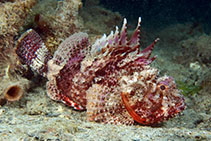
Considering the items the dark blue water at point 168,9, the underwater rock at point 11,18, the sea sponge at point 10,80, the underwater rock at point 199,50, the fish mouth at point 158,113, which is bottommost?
the fish mouth at point 158,113

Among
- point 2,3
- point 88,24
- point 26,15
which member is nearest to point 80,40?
point 26,15

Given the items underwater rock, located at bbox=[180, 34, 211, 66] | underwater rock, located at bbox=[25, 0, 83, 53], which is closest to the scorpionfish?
underwater rock, located at bbox=[25, 0, 83, 53]

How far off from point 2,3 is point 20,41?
98 centimetres

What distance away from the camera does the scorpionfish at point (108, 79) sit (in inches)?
104

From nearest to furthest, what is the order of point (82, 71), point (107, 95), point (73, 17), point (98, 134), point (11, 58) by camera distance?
1. point (98, 134)
2. point (107, 95)
3. point (82, 71)
4. point (11, 58)
5. point (73, 17)

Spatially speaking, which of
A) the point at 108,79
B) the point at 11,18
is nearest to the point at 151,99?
the point at 108,79

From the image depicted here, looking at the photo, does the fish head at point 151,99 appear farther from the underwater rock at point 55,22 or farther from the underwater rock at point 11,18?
the underwater rock at point 11,18

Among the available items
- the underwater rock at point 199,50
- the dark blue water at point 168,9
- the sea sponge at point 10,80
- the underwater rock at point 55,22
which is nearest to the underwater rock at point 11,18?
the sea sponge at point 10,80

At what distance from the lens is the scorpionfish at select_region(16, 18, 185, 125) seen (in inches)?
104

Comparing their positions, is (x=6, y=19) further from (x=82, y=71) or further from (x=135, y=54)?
(x=135, y=54)

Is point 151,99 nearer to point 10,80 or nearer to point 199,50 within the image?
point 10,80

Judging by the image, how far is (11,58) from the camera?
3699mm

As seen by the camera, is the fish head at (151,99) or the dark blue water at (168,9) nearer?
the fish head at (151,99)

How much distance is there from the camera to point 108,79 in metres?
2.98
